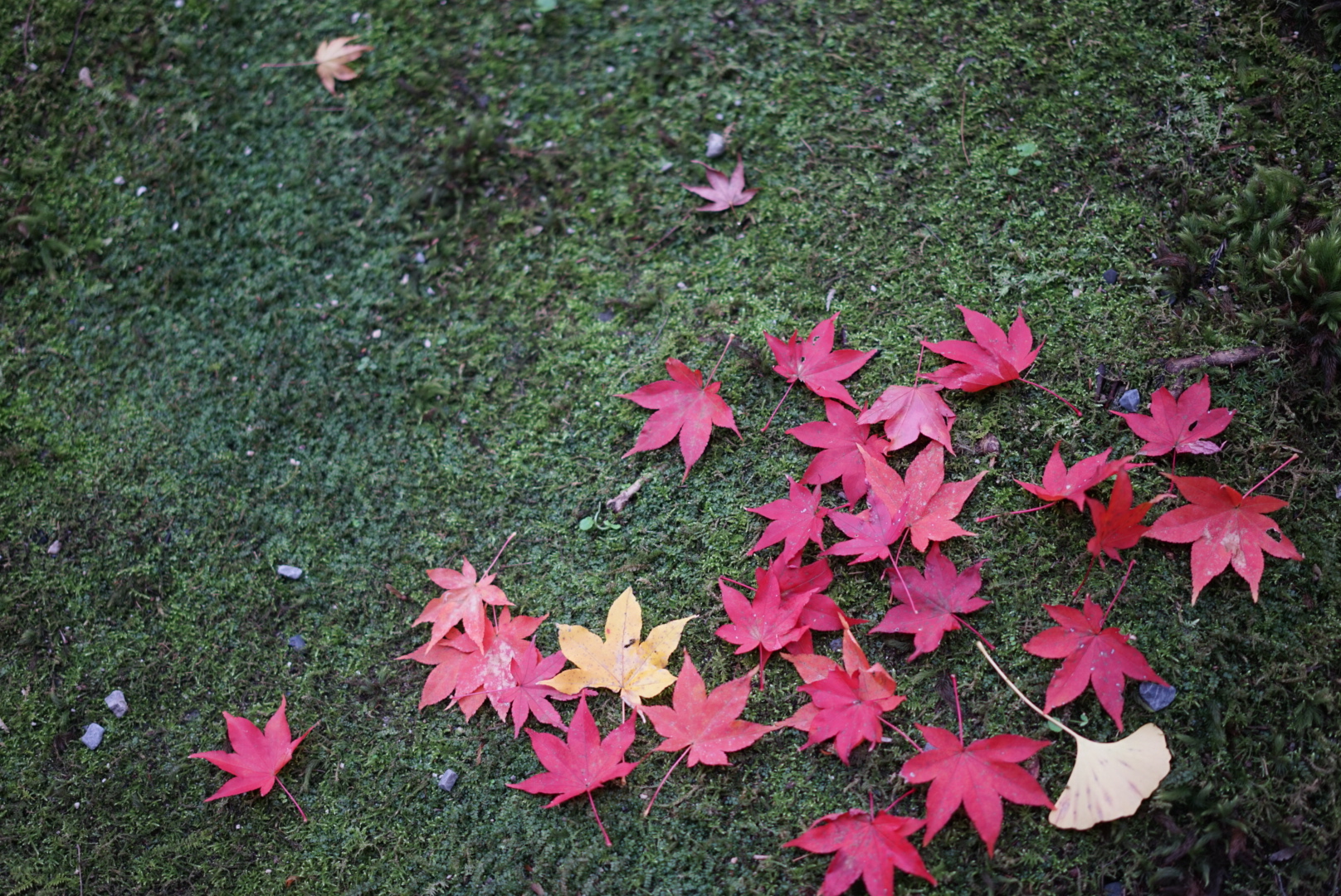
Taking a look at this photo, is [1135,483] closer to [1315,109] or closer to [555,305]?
[1315,109]

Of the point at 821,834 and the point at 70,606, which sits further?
the point at 70,606

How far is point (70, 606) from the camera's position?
243cm

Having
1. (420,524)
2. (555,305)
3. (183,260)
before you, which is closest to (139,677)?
(420,524)

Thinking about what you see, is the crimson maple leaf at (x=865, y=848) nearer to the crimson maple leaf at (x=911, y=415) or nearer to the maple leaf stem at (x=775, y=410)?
the crimson maple leaf at (x=911, y=415)

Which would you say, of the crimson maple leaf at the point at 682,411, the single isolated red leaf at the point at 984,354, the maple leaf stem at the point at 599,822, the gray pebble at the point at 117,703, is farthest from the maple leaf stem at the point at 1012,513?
the gray pebble at the point at 117,703

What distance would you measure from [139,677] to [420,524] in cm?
85

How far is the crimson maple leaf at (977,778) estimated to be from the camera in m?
1.79

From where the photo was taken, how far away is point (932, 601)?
2047mm

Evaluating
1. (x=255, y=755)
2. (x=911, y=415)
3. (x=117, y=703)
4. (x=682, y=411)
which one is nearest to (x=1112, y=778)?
(x=911, y=415)

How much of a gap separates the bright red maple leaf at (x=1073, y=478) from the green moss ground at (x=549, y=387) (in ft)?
0.32

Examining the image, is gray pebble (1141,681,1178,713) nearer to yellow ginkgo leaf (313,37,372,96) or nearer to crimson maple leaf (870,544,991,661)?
crimson maple leaf (870,544,991,661)

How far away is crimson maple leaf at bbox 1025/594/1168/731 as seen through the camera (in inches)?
73.6

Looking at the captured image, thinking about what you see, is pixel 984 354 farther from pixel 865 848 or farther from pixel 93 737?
pixel 93 737

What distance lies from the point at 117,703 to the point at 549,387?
1.45 metres
